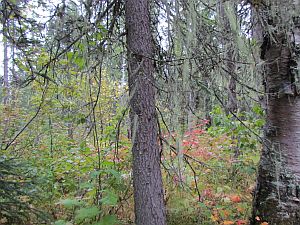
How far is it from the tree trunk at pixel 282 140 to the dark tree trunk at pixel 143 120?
3.32ft

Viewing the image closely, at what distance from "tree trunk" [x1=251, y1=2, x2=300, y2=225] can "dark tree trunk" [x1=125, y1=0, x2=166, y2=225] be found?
1.01m

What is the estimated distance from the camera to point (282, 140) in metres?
2.41

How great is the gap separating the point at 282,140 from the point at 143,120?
4.20 feet

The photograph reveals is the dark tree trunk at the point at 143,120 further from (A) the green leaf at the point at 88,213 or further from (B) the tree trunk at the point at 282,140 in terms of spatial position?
(B) the tree trunk at the point at 282,140

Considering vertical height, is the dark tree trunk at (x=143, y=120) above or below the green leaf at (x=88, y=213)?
above

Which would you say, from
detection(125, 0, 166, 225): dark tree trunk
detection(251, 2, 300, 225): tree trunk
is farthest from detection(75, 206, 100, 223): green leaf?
detection(251, 2, 300, 225): tree trunk

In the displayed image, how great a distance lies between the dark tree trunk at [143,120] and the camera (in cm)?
212

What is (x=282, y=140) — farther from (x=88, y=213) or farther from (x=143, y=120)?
(x=88, y=213)

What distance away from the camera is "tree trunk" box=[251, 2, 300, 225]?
234 centimetres

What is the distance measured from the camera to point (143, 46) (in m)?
2.13

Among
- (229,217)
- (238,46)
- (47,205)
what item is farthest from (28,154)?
(238,46)

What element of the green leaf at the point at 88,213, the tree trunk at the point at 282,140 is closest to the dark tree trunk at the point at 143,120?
the green leaf at the point at 88,213

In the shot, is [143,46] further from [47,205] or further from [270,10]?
[47,205]

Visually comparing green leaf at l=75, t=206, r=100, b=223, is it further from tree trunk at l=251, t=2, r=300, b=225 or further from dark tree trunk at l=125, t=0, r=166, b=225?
tree trunk at l=251, t=2, r=300, b=225
